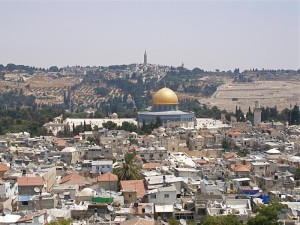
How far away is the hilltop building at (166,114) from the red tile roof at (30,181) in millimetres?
23530

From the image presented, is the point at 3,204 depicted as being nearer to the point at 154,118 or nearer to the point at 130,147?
the point at 130,147

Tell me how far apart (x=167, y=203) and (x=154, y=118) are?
26638 mm

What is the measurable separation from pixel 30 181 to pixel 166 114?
25741mm

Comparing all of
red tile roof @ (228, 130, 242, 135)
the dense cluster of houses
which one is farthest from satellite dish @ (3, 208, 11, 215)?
red tile roof @ (228, 130, 242, 135)

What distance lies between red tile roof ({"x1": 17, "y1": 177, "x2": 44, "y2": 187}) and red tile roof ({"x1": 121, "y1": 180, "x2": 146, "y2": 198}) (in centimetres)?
256

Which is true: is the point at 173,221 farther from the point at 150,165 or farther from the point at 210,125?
the point at 210,125

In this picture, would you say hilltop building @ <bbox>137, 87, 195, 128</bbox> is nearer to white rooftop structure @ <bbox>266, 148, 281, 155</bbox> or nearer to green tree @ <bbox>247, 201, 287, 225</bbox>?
white rooftop structure @ <bbox>266, 148, 281, 155</bbox>

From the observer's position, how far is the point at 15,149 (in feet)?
104

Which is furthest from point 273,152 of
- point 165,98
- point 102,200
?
point 165,98

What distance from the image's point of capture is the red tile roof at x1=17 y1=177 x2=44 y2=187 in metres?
20.9

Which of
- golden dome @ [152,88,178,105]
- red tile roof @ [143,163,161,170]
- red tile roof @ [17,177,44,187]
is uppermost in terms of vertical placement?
golden dome @ [152,88,178,105]

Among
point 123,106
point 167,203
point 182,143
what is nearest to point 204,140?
point 182,143

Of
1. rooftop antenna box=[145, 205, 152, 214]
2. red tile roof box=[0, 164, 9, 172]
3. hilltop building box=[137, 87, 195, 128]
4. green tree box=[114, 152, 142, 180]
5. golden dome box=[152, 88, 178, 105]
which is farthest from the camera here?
golden dome box=[152, 88, 178, 105]

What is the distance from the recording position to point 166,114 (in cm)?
4634
